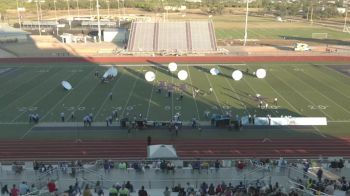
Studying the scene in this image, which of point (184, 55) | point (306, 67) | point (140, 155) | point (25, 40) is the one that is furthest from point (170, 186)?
point (25, 40)

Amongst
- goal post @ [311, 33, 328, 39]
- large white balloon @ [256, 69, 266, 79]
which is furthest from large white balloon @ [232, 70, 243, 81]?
goal post @ [311, 33, 328, 39]

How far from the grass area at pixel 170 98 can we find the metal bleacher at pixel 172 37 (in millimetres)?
14730

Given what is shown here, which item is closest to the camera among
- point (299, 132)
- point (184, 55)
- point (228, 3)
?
point (299, 132)

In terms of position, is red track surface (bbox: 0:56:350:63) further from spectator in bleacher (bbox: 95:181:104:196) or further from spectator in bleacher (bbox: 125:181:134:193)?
spectator in bleacher (bbox: 125:181:134:193)

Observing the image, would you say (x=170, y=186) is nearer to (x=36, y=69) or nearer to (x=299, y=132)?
(x=299, y=132)

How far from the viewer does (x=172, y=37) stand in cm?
6938

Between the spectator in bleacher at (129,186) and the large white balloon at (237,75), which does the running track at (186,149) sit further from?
the large white balloon at (237,75)

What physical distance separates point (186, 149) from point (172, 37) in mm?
46145

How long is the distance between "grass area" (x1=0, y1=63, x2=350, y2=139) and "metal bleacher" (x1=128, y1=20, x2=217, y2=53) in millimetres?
14730

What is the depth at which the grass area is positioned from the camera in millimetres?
30922

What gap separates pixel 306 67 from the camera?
2018 inches

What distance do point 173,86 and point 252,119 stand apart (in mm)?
12870

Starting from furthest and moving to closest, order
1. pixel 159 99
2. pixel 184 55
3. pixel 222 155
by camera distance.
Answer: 1. pixel 184 55
2. pixel 159 99
3. pixel 222 155

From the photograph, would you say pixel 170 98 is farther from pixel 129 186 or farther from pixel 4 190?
pixel 4 190
